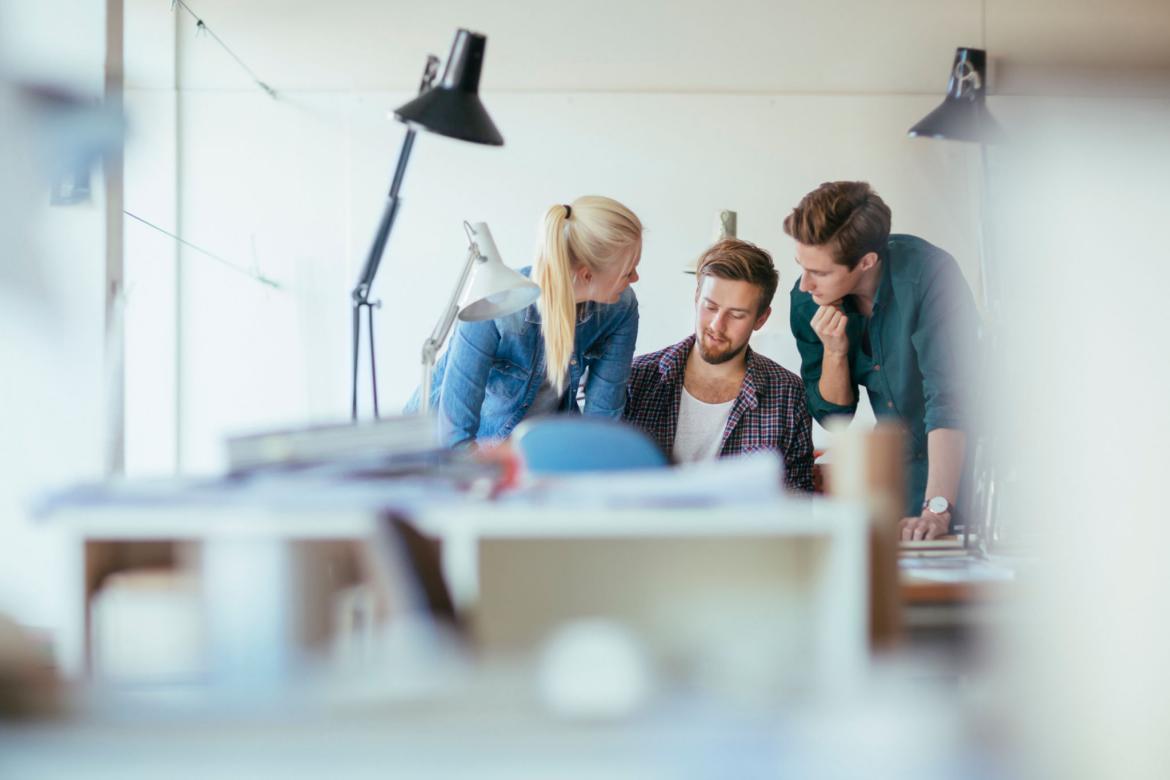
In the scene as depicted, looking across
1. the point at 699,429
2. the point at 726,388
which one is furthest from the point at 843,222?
A: the point at 699,429

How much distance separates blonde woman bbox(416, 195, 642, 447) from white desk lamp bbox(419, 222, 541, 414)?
140 mm

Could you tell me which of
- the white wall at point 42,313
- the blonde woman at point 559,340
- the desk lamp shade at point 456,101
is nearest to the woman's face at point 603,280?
the blonde woman at point 559,340

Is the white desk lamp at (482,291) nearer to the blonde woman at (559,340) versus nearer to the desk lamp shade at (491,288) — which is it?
the desk lamp shade at (491,288)

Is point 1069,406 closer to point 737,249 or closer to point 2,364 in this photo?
point 2,364

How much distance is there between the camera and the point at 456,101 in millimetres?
2199

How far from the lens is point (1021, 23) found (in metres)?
4.88

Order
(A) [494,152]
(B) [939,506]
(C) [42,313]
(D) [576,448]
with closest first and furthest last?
(D) [576,448] < (C) [42,313] < (B) [939,506] < (A) [494,152]

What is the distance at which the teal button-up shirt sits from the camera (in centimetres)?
254

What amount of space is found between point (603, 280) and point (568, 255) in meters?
0.11

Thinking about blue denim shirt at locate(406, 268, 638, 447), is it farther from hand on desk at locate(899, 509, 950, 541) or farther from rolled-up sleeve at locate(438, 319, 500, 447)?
hand on desk at locate(899, 509, 950, 541)

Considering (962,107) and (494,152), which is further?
(494,152)

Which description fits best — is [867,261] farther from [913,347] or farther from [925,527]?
[925,527]

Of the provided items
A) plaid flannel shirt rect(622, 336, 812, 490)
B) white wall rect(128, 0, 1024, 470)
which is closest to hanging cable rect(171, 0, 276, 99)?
white wall rect(128, 0, 1024, 470)

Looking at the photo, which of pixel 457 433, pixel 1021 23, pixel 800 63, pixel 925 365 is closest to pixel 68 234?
pixel 457 433
